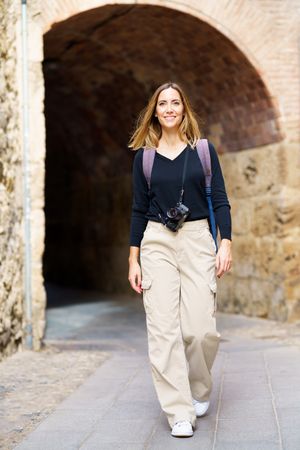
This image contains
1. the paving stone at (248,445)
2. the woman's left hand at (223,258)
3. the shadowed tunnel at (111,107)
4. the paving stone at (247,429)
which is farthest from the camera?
the shadowed tunnel at (111,107)

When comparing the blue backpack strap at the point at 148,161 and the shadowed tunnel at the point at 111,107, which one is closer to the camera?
the blue backpack strap at the point at 148,161

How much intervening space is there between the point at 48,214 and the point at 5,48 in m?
8.55

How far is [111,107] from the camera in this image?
10.6 meters

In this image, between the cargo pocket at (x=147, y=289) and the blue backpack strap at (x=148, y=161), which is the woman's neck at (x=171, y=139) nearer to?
the blue backpack strap at (x=148, y=161)

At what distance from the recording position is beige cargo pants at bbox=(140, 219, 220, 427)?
3691 millimetres

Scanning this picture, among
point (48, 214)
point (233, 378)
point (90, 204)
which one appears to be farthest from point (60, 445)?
point (48, 214)

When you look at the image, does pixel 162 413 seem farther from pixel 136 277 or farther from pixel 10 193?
pixel 10 193

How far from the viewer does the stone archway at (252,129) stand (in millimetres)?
7738

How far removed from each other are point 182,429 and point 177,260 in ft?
2.59

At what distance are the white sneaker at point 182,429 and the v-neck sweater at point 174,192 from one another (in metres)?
0.90

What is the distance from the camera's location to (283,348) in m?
6.33

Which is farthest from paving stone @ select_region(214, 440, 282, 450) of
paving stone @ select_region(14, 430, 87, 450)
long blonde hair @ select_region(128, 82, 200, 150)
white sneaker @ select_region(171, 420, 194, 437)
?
long blonde hair @ select_region(128, 82, 200, 150)

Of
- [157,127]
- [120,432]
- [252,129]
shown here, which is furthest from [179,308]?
[252,129]

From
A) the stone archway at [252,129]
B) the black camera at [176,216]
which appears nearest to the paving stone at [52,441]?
the black camera at [176,216]
